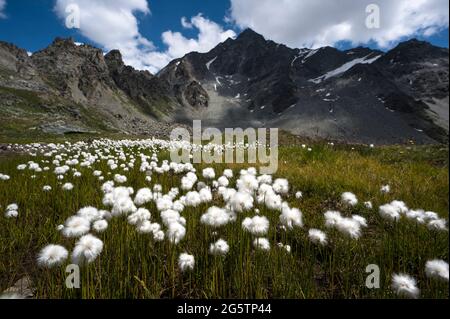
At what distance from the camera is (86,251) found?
2.74 meters

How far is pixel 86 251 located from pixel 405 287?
2916 mm

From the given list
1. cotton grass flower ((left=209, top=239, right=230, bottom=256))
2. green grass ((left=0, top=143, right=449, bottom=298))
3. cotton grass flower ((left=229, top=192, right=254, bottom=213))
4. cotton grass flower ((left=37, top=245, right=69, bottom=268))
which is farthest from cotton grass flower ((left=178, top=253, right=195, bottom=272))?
cotton grass flower ((left=37, top=245, right=69, bottom=268))

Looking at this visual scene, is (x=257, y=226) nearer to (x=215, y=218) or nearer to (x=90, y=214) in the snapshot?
(x=215, y=218)

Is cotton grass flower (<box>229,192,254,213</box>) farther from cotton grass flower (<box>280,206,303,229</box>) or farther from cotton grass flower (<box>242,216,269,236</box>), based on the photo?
cotton grass flower (<box>280,206,303,229</box>)

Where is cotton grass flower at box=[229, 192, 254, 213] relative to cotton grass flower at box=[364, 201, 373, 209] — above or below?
above

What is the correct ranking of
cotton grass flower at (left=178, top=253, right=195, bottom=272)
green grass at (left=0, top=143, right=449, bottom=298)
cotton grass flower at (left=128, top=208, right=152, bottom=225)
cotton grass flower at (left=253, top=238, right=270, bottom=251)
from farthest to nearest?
1. cotton grass flower at (left=128, top=208, right=152, bottom=225)
2. cotton grass flower at (left=253, top=238, right=270, bottom=251)
3. cotton grass flower at (left=178, top=253, right=195, bottom=272)
4. green grass at (left=0, top=143, right=449, bottom=298)

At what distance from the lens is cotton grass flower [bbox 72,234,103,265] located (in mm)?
2715

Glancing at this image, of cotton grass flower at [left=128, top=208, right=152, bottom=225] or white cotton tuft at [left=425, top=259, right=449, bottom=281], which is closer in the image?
white cotton tuft at [left=425, top=259, right=449, bottom=281]

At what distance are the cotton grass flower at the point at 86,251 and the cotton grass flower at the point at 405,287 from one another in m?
2.76

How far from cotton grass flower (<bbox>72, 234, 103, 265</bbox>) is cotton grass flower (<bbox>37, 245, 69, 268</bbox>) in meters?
0.12
